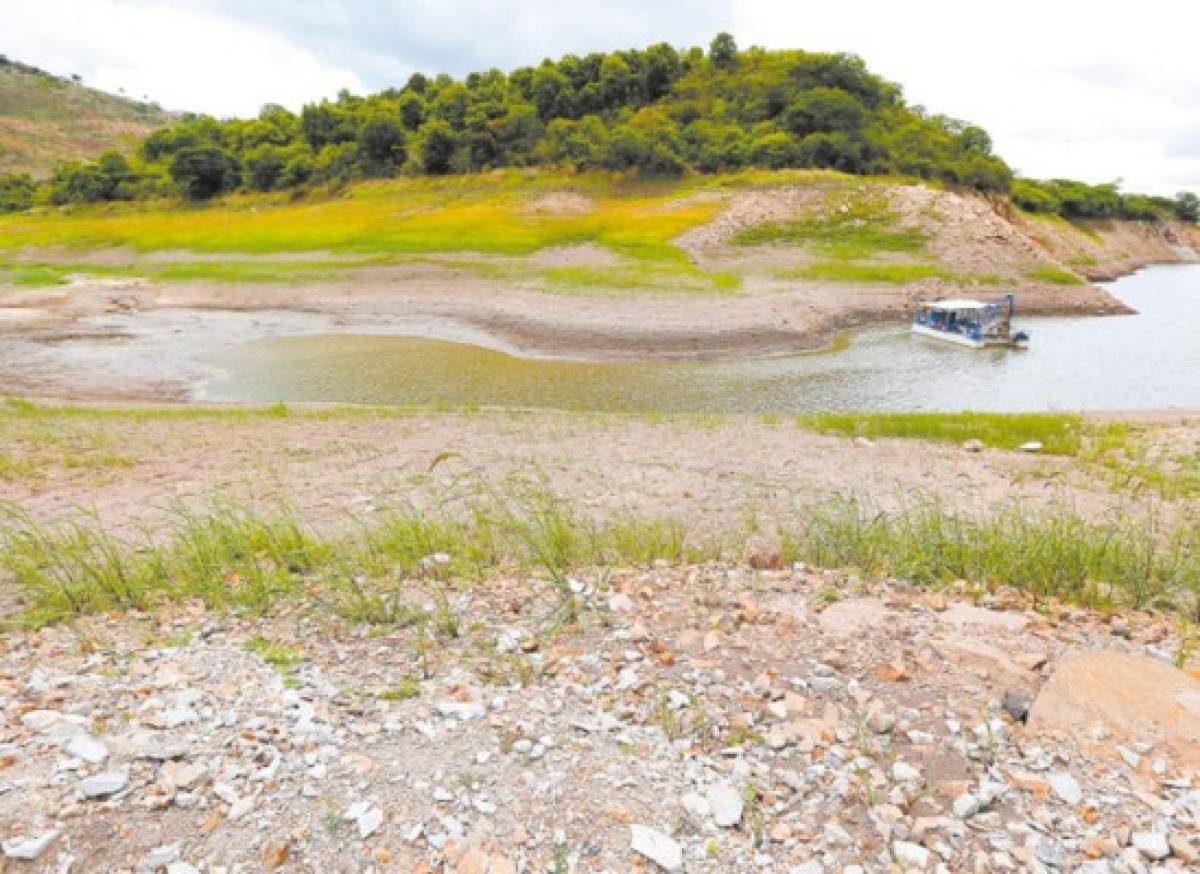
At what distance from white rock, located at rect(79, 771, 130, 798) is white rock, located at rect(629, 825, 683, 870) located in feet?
11.2

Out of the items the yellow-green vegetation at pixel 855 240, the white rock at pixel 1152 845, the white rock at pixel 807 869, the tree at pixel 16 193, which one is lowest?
the white rock at pixel 807 869

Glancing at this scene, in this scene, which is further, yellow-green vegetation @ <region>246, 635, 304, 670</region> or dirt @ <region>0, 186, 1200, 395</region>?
dirt @ <region>0, 186, 1200, 395</region>

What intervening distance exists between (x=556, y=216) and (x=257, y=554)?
55.7 meters

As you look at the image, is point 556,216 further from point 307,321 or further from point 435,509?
point 435,509

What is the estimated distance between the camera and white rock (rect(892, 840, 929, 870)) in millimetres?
4098

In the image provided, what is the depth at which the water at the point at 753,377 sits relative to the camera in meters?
25.0

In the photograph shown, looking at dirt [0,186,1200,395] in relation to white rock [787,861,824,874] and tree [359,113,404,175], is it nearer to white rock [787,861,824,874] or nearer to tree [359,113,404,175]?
white rock [787,861,824,874]

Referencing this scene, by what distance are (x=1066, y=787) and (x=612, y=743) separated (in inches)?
120

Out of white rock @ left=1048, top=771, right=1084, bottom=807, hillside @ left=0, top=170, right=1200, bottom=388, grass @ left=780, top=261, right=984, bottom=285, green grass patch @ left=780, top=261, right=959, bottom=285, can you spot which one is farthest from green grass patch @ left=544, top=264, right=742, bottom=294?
white rock @ left=1048, top=771, right=1084, bottom=807

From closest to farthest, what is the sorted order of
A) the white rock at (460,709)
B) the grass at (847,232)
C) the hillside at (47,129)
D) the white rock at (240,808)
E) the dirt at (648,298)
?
the white rock at (240,808) → the white rock at (460,709) → the dirt at (648,298) → the grass at (847,232) → the hillside at (47,129)

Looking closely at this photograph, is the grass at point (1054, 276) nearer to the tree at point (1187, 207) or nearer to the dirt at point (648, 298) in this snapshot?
the dirt at point (648, 298)

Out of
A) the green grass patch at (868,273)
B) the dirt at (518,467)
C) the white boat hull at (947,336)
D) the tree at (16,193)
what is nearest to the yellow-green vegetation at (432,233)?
the green grass patch at (868,273)

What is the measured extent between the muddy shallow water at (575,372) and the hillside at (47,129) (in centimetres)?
14759

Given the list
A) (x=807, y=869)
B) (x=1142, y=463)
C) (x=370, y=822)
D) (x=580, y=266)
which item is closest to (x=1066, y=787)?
(x=807, y=869)
